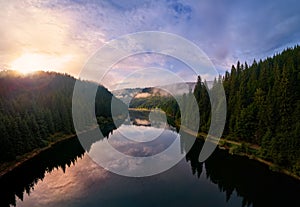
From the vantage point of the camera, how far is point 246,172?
34844mm

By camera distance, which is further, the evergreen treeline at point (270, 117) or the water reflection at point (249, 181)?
the evergreen treeline at point (270, 117)

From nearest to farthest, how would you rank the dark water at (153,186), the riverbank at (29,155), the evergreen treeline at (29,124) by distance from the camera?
the dark water at (153,186) → the riverbank at (29,155) → the evergreen treeline at (29,124)

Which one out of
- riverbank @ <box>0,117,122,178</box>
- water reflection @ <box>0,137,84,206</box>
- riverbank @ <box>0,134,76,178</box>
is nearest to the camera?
water reflection @ <box>0,137,84,206</box>

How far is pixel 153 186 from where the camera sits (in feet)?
96.2

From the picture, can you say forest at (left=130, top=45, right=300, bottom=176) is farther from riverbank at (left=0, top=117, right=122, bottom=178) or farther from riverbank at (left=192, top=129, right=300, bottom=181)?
riverbank at (left=0, top=117, right=122, bottom=178)

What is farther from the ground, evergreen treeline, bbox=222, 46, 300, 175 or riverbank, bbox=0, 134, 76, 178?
evergreen treeline, bbox=222, 46, 300, 175

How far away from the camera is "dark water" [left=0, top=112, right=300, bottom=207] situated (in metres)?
25.4

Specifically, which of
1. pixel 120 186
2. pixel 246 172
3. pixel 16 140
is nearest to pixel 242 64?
pixel 246 172

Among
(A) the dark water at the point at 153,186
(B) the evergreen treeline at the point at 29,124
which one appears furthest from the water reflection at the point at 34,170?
(B) the evergreen treeline at the point at 29,124

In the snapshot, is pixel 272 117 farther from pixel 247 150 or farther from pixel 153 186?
pixel 153 186

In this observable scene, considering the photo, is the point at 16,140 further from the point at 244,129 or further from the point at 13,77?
the point at 13,77

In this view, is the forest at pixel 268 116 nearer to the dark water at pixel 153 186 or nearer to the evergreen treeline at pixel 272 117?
the evergreen treeline at pixel 272 117

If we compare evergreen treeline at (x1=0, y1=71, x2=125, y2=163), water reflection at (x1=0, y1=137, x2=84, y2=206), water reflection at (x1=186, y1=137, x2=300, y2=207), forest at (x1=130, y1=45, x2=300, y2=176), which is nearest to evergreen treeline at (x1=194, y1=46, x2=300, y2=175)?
forest at (x1=130, y1=45, x2=300, y2=176)

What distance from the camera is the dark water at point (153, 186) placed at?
2544 centimetres
